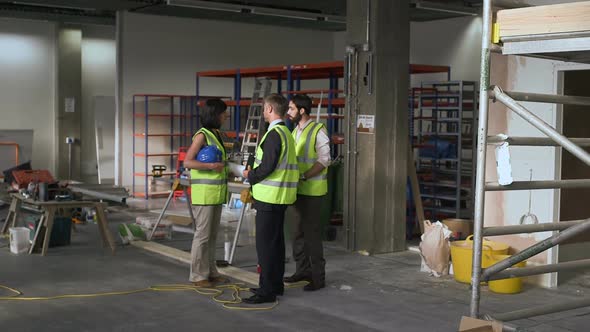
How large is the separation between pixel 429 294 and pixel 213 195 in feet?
7.07

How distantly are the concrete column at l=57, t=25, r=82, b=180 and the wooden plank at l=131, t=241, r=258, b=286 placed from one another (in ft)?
27.1

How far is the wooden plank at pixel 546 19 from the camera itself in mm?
3131

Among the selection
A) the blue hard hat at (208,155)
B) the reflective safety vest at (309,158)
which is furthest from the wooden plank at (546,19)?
the blue hard hat at (208,155)

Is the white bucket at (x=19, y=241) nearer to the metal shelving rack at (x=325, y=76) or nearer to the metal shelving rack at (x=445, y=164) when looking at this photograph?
the metal shelving rack at (x=325, y=76)

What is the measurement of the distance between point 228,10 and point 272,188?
7.75 meters

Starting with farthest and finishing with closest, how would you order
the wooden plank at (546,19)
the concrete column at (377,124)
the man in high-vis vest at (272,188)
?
the concrete column at (377,124), the man in high-vis vest at (272,188), the wooden plank at (546,19)

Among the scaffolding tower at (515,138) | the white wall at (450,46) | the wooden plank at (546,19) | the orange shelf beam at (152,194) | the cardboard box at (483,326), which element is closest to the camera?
the wooden plank at (546,19)

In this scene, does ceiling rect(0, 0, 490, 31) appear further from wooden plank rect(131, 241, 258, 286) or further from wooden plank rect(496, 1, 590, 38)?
wooden plank rect(496, 1, 590, 38)

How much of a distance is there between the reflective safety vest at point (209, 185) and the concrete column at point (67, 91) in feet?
35.0

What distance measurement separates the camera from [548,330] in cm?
569

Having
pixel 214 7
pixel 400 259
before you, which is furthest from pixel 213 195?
pixel 214 7

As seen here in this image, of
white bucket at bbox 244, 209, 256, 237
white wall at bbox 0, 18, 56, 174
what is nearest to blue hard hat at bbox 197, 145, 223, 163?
white bucket at bbox 244, 209, 256, 237

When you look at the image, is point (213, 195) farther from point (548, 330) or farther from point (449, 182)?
point (449, 182)

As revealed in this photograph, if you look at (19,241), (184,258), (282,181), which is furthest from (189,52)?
(282,181)
